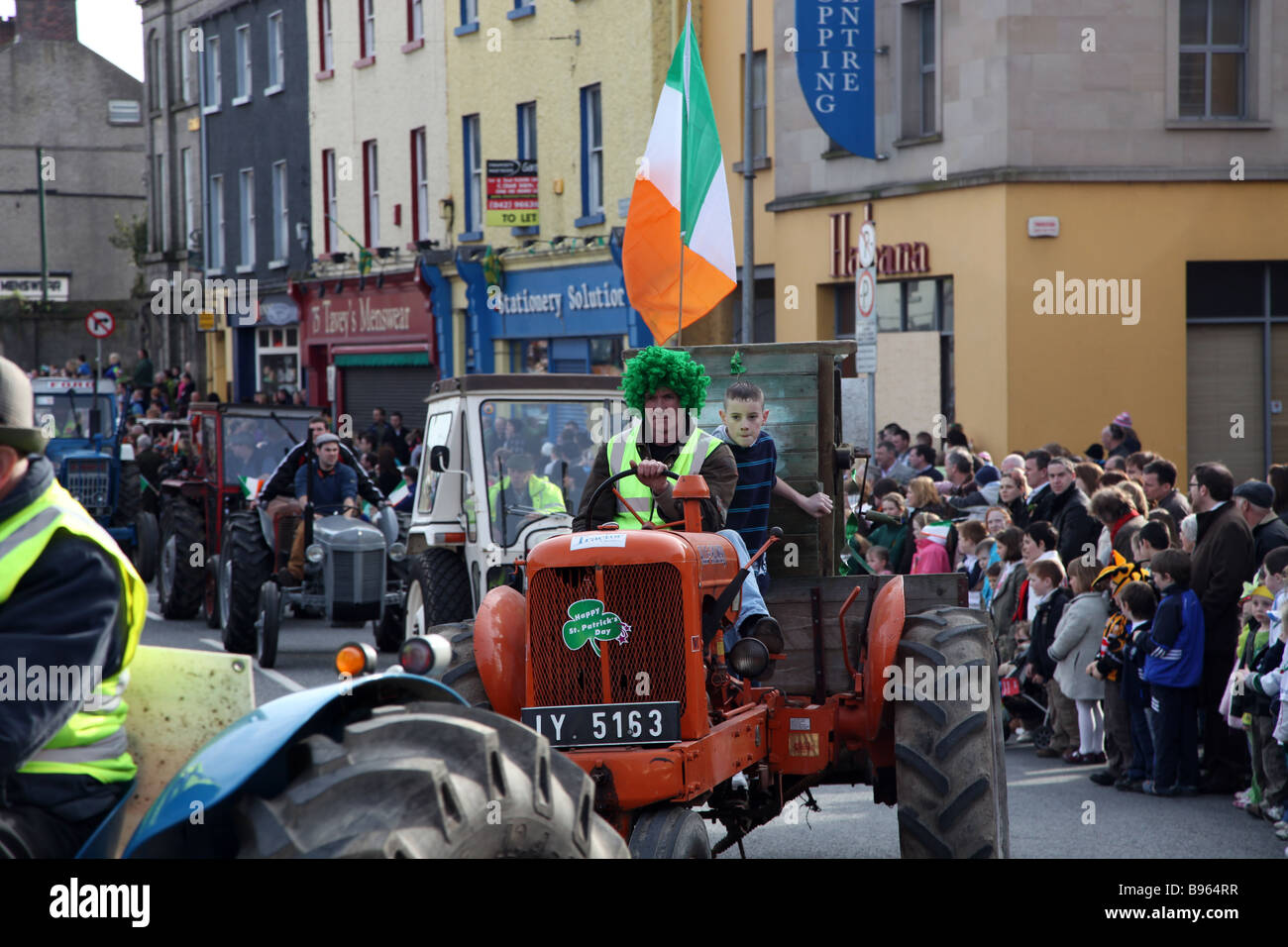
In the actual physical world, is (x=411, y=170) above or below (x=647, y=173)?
above

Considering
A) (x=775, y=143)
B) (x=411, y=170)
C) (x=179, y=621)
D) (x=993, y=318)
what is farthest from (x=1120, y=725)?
(x=411, y=170)

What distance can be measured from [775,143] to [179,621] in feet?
35.0

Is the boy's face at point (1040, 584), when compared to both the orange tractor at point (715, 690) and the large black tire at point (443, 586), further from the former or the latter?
the large black tire at point (443, 586)

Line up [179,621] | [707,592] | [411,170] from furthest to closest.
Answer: [411,170] < [179,621] < [707,592]

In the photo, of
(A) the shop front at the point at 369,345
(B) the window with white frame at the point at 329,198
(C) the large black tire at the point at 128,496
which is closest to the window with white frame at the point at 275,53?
(B) the window with white frame at the point at 329,198

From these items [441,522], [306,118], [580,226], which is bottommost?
[441,522]

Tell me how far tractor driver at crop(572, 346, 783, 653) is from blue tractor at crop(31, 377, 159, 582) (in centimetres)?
1516

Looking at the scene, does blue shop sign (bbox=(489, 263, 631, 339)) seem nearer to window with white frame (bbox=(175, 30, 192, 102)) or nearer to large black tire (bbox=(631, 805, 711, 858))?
window with white frame (bbox=(175, 30, 192, 102))

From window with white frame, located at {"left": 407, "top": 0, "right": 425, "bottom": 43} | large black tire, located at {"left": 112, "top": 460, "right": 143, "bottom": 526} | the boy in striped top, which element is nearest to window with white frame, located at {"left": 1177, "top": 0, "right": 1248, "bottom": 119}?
large black tire, located at {"left": 112, "top": 460, "right": 143, "bottom": 526}

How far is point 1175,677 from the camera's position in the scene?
9836 millimetres

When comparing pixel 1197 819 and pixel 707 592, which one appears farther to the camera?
pixel 1197 819
